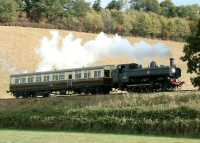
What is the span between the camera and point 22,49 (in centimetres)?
9825

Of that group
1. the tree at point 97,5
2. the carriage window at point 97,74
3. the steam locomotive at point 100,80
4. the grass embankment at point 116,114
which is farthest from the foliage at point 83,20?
the grass embankment at point 116,114

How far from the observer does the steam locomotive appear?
53312mm

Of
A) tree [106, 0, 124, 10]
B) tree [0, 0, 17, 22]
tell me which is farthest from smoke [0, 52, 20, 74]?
tree [106, 0, 124, 10]

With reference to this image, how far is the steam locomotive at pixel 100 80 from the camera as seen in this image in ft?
175

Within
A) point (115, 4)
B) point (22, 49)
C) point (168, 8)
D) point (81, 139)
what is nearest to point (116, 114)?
point (81, 139)

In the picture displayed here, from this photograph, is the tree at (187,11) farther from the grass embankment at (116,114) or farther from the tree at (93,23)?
the grass embankment at (116,114)

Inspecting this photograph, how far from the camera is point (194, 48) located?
51.3 m

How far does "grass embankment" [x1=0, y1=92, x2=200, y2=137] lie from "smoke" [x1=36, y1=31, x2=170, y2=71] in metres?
24.6

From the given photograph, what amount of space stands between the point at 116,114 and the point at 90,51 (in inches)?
1699

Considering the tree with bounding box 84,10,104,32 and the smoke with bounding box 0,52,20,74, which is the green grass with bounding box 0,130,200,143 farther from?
the tree with bounding box 84,10,104,32

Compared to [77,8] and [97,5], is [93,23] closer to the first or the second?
[77,8]

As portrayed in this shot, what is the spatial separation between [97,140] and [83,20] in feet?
288

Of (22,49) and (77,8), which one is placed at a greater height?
(77,8)

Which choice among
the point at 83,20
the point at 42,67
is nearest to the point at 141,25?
the point at 83,20
